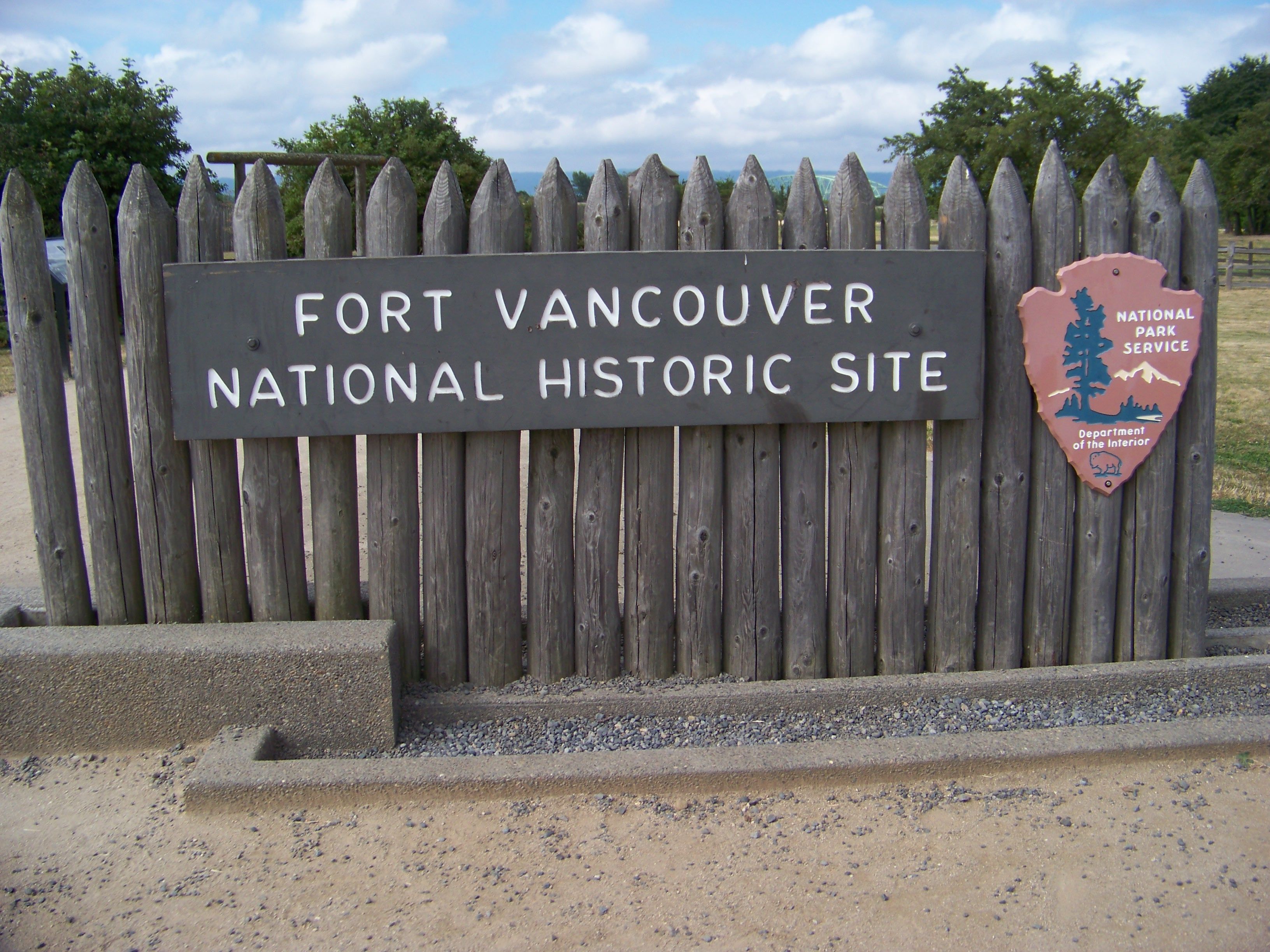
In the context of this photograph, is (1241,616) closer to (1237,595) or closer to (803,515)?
(1237,595)

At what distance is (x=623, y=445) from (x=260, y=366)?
1.16 metres

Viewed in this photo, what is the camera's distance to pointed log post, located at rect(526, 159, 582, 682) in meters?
3.28

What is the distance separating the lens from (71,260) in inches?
126

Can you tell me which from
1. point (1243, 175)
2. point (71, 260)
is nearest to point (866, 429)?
point (71, 260)

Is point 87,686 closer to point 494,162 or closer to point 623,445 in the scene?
point 623,445

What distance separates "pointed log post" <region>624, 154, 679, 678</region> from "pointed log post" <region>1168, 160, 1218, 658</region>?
5.73ft

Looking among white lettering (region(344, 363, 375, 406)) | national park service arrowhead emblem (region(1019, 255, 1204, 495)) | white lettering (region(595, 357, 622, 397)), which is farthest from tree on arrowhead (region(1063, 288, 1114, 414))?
white lettering (region(344, 363, 375, 406))

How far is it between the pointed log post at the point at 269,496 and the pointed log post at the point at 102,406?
0.37m

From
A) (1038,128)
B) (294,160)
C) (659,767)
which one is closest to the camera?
(659,767)

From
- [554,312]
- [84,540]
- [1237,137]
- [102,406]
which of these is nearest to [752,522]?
[554,312]

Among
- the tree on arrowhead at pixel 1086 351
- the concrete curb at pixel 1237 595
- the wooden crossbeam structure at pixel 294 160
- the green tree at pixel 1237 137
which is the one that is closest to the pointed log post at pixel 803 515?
the tree on arrowhead at pixel 1086 351

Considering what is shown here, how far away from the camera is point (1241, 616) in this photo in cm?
430

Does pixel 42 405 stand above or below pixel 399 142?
below

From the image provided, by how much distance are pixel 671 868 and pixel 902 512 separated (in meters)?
1.48
